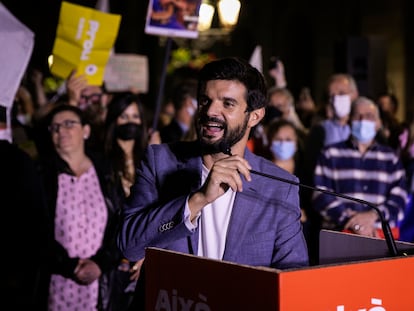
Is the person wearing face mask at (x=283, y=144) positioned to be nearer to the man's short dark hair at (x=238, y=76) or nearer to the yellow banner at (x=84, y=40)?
the yellow banner at (x=84, y=40)

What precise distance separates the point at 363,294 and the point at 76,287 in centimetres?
350

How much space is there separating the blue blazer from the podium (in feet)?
1.42

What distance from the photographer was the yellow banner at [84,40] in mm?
7652

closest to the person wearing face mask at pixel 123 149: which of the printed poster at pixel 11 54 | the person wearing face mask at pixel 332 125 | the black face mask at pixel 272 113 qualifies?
the printed poster at pixel 11 54

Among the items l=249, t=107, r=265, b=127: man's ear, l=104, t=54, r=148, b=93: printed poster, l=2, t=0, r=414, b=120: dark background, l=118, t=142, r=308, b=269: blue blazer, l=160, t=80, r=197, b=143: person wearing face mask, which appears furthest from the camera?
l=2, t=0, r=414, b=120: dark background

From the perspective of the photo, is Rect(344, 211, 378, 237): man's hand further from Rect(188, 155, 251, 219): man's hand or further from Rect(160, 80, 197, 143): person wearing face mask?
Rect(188, 155, 251, 219): man's hand

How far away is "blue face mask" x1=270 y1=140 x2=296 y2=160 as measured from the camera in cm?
Answer: 774

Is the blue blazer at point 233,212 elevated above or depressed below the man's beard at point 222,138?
below

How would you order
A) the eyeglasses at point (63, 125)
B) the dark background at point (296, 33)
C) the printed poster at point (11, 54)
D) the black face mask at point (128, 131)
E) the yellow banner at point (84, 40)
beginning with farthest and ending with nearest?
the dark background at point (296, 33), the yellow banner at point (84, 40), the black face mask at point (128, 131), the eyeglasses at point (63, 125), the printed poster at point (11, 54)

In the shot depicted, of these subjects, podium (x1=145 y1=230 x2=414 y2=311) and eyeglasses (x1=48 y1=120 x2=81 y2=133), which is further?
eyeglasses (x1=48 y1=120 x2=81 y2=133)

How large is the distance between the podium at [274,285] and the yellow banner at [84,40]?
501 centimetres

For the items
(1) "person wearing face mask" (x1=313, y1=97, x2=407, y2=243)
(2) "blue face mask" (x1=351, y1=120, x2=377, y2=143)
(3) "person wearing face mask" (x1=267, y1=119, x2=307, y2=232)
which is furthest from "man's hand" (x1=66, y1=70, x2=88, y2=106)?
(2) "blue face mask" (x1=351, y1=120, x2=377, y2=143)

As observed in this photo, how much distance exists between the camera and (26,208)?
3600 mm

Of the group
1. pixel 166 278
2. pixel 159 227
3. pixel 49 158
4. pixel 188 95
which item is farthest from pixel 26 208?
pixel 188 95
